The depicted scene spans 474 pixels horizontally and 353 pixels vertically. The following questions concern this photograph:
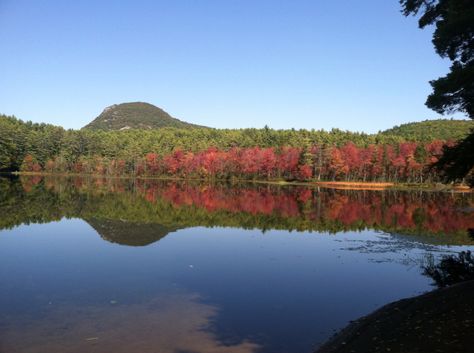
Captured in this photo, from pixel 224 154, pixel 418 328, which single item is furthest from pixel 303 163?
pixel 418 328

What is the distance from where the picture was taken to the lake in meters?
12.2

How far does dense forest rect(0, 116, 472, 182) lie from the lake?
8405 cm

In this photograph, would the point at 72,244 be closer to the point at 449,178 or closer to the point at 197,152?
the point at 449,178

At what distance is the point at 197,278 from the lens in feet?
62.0

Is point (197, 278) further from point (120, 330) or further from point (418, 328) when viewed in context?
point (418, 328)

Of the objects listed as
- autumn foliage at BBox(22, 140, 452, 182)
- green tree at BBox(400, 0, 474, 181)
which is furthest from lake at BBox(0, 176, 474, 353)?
autumn foliage at BBox(22, 140, 452, 182)

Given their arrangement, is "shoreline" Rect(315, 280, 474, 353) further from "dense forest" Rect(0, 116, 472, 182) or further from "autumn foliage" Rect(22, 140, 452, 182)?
"autumn foliage" Rect(22, 140, 452, 182)

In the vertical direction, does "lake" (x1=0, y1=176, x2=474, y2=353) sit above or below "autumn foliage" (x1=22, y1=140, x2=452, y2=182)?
below

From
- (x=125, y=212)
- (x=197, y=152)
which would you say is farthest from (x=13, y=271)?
(x=197, y=152)

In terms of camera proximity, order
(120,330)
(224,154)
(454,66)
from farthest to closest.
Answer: (224,154) < (454,66) < (120,330)

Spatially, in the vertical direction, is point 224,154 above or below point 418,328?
above

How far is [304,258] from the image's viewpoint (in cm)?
2395

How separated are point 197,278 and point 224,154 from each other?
11237 centimetres

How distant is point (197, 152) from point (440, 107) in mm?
123970
